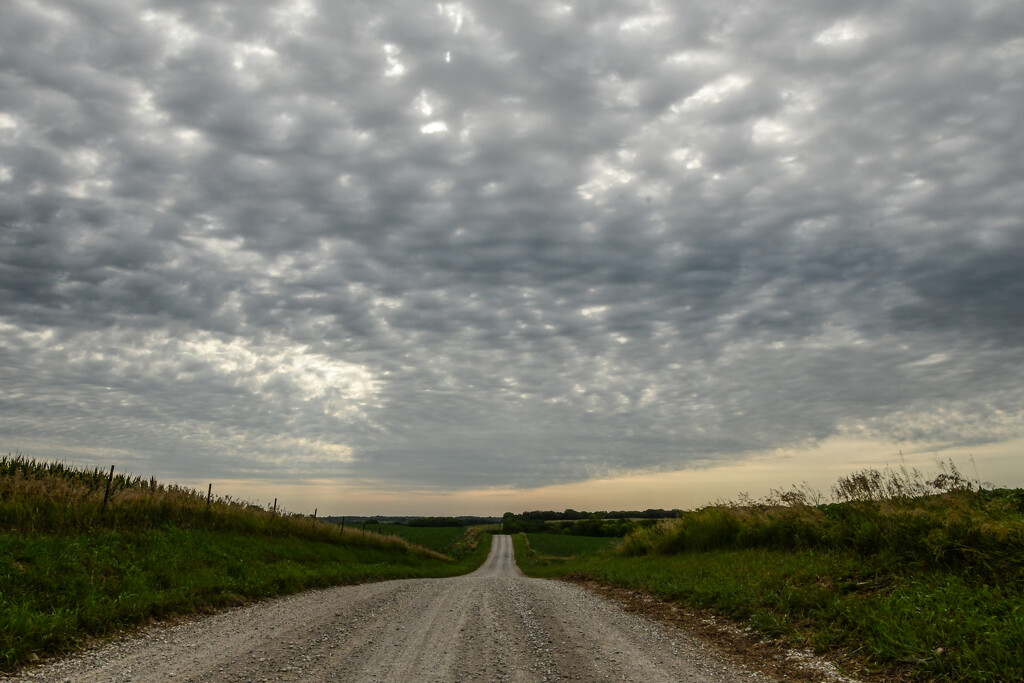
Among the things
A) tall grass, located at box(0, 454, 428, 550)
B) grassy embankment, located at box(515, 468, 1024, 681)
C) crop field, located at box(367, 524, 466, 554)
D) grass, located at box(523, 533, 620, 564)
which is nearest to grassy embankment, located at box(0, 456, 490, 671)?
tall grass, located at box(0, 454, 428, 550)

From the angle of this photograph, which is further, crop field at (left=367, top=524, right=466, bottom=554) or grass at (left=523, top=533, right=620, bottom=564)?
grass at (left=523, top=533, right=620, bottom=564)

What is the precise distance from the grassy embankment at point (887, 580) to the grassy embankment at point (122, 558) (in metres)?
11.8

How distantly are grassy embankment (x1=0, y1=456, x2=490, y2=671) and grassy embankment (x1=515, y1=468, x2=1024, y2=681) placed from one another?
11.8 metres

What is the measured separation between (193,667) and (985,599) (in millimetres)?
12000

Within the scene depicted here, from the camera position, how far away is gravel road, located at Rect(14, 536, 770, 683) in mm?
7957

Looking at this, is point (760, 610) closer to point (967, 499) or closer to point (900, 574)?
point (900, 574)

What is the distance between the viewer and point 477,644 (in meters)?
9.89

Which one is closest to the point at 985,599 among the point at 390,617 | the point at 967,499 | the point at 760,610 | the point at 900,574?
the point at 900,574

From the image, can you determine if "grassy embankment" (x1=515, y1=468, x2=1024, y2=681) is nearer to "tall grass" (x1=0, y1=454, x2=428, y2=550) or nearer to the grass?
"tall grass" (x1=0, y1=454, x2=428, y2=550)

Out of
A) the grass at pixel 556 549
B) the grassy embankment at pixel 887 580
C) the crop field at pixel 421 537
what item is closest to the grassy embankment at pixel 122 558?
the grassy embankment at pixel 887 580

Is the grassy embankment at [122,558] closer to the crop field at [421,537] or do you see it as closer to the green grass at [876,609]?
the green grass at [876,609]

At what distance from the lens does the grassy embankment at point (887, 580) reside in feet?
26.3

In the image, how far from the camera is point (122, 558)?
14.3m

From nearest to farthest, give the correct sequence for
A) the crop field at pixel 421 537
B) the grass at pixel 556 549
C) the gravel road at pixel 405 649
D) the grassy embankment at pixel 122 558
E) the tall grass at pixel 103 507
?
the gravel road at pixel 405 649 < the grassy embankment at pixel 122 558 < the tall grass at pixel 103 507 < the crop field at pixel 421 537 < the grass at pixel 556 549
